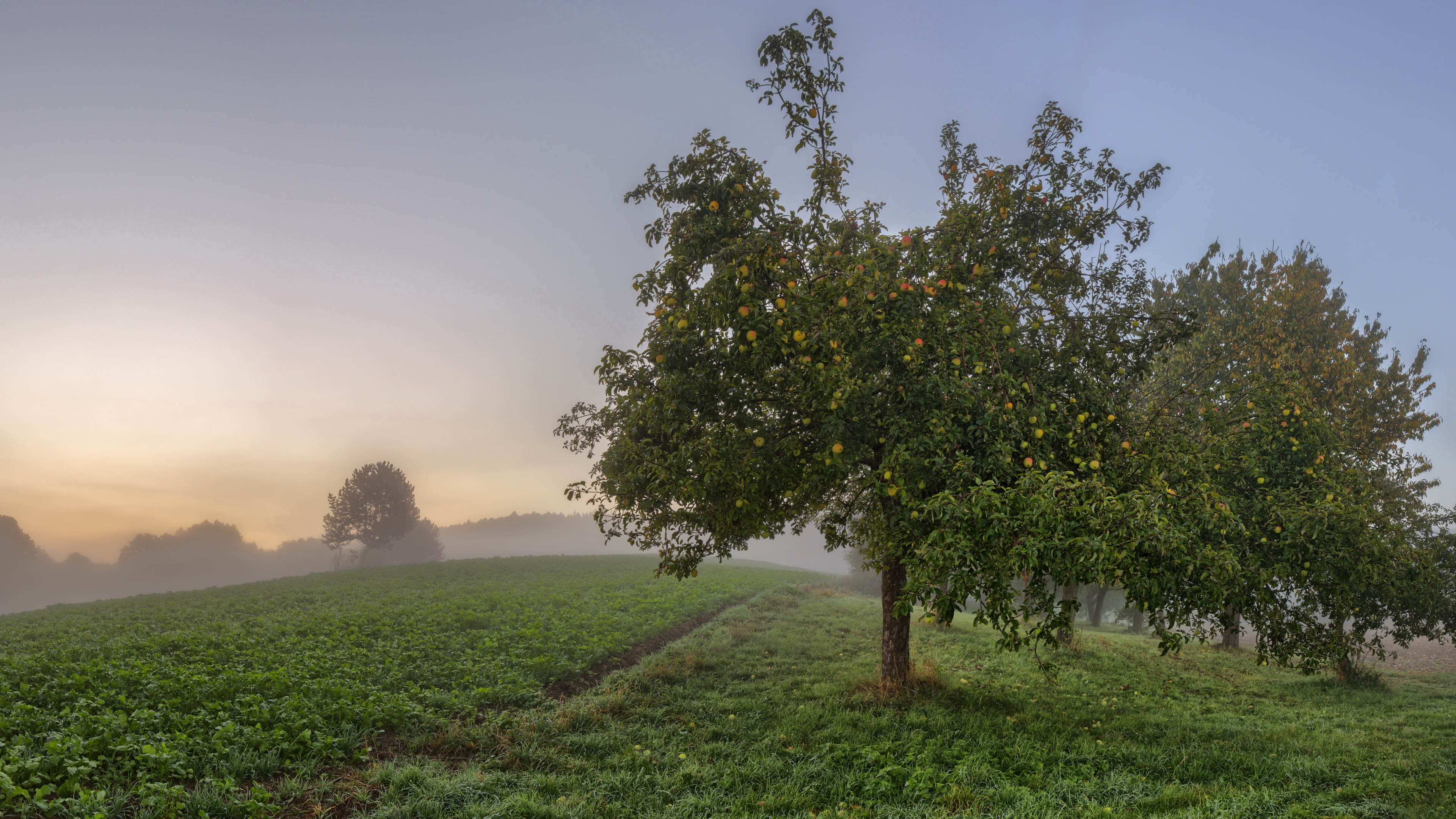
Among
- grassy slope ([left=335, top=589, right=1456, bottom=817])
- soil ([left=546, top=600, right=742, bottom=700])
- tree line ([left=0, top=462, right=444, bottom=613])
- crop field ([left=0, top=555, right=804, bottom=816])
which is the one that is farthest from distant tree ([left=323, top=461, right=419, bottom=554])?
grassy slope ([left=335, top=589, right=1456, bottom=817])

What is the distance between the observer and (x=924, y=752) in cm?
955

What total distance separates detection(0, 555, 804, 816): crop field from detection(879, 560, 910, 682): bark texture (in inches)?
285

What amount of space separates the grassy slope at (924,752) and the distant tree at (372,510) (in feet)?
220

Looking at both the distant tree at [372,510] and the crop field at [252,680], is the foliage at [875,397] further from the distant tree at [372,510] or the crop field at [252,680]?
the distant tree at [372,510]

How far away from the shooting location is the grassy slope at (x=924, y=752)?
7762mm

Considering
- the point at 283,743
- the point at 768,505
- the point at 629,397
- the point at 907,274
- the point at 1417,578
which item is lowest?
the point at 283,743

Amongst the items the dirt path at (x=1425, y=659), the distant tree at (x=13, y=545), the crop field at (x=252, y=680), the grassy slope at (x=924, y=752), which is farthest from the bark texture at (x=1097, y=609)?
the distant tree at (x=13, y=545)

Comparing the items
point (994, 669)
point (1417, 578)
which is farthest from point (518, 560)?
point (1417, 578)

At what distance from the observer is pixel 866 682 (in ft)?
44.4

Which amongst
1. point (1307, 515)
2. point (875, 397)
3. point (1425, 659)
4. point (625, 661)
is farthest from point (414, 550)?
point (1425, 659)

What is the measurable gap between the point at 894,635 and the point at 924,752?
3767 mm

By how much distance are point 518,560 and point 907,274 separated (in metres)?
50.8

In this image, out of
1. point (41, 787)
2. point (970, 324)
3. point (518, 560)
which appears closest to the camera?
point (41, 787)

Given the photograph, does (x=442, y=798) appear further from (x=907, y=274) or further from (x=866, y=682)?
(x=907, y=274)
